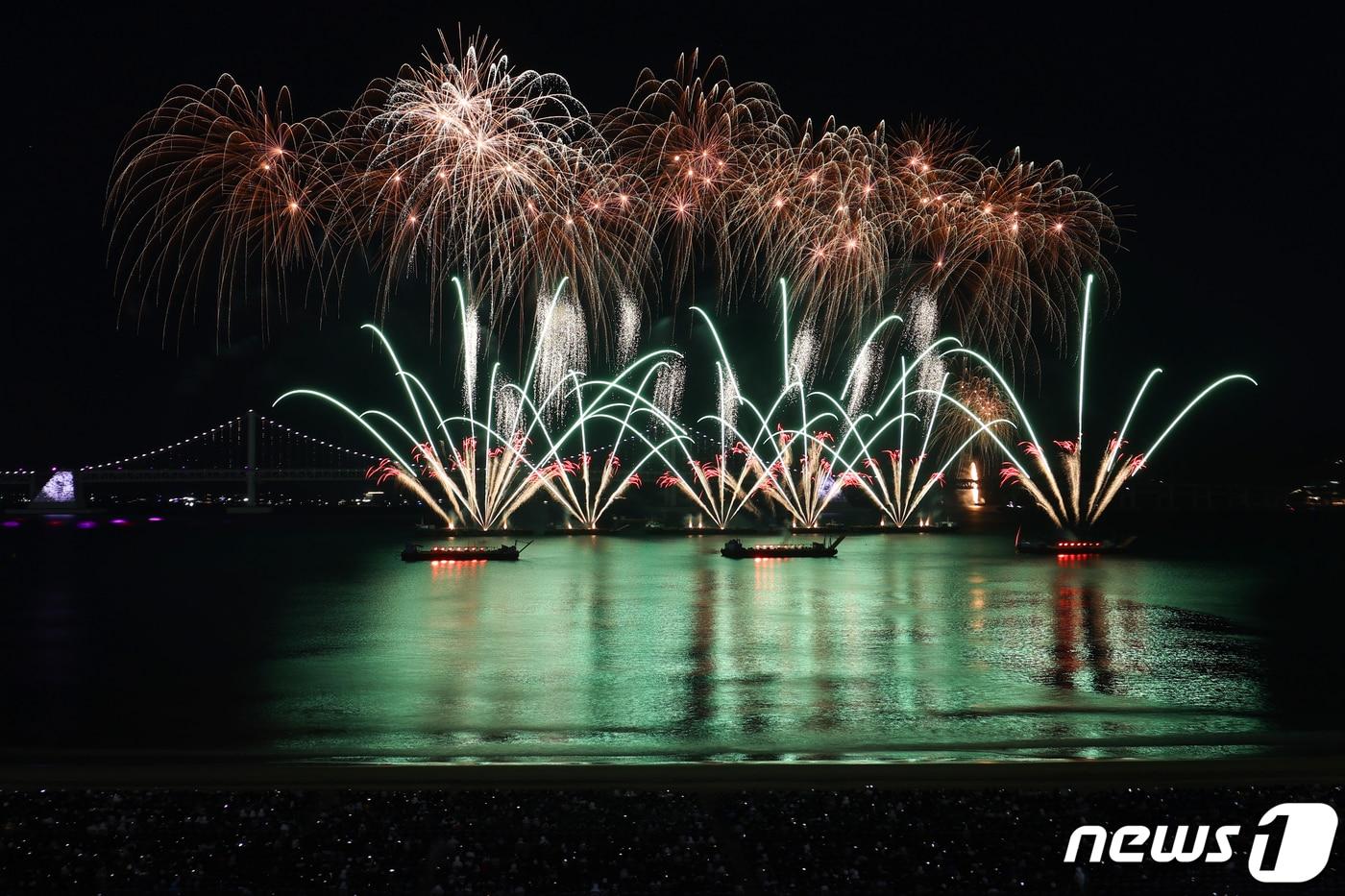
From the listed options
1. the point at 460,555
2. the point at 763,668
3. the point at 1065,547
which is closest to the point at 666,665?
the point at 763,668

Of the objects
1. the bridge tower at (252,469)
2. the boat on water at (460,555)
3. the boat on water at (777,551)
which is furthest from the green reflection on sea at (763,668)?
the bridge tower at (252,469)

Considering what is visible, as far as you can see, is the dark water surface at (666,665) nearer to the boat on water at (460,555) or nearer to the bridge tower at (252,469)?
the boat on water at (460,555)

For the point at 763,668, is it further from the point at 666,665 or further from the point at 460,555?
the point at 460,555

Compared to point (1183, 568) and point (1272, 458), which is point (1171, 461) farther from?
point (1183, 568)

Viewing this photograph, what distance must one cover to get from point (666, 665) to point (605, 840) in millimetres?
10238

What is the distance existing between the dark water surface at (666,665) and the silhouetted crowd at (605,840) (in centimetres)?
298

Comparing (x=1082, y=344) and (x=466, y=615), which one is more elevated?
(x=1082, y=344)

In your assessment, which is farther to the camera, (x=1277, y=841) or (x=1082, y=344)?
(x=1082, y=344)

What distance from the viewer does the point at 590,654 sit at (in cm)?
1930

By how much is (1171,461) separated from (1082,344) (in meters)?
89.4

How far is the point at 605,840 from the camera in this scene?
7996mm

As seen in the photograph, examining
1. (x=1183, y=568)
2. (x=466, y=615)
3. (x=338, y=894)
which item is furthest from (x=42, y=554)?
(x=338, y=894)

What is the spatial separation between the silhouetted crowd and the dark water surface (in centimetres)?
298

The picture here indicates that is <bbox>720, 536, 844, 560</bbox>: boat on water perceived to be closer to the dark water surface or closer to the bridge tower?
the dark water surface
